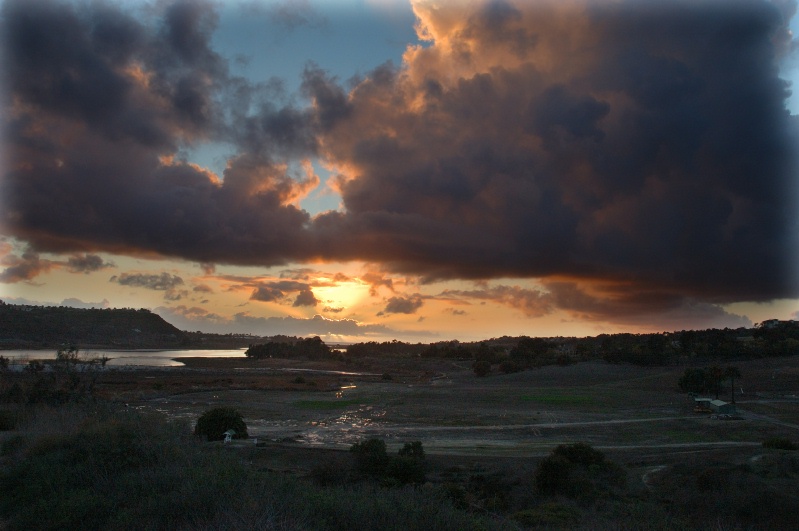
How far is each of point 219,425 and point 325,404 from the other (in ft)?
90.4

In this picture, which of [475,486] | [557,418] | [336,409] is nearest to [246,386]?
[336,409]

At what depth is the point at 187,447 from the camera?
51.5ft

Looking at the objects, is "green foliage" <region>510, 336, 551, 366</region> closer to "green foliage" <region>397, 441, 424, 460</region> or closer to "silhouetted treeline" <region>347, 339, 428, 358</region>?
"silhouetted treeline" <region>347, 339, 428, 358</region>

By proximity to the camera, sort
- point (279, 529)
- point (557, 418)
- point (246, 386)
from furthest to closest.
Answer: point (246, 386) → point (557, 418) → point (279, 529)

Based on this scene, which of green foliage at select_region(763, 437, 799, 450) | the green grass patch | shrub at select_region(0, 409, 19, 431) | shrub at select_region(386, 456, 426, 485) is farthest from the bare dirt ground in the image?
shrub at select_region(0, 409, 19, 431)

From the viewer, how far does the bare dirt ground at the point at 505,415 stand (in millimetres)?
31141

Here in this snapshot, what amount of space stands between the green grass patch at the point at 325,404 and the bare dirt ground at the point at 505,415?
0.20m

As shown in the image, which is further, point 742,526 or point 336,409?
point 336,409

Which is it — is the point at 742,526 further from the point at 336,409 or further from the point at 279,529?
the point at 336,409

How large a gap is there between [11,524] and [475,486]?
50.2 feet

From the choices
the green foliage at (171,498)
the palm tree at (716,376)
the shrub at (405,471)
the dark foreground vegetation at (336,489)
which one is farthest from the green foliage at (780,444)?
the palm tree at (716,376)

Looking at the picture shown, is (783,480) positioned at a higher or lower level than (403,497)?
lower

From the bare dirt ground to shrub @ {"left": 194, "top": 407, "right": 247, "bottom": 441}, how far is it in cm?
151

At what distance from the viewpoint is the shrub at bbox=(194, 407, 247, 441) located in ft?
99.7
